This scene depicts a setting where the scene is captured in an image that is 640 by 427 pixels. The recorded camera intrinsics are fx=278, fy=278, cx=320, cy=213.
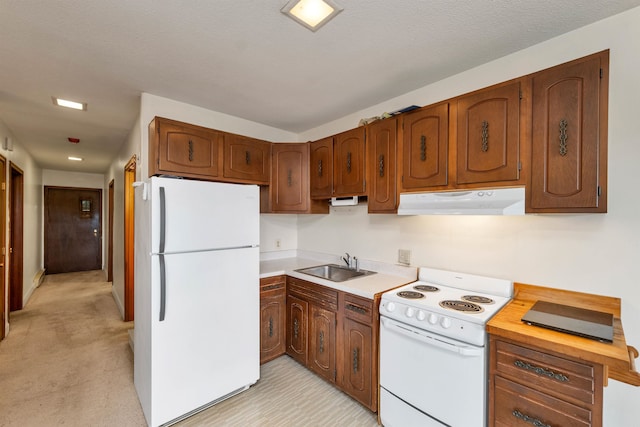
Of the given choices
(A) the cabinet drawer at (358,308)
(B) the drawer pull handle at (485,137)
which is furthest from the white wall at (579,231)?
(A) the cabinet drawer at (358,308)

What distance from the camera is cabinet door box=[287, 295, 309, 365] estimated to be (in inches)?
103

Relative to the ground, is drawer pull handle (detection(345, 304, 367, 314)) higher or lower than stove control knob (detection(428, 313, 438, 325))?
lower

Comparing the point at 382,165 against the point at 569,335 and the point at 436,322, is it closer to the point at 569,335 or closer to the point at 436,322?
the point at 436,322

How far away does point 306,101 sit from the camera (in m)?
2.65

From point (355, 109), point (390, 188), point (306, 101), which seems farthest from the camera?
point (355, 109)

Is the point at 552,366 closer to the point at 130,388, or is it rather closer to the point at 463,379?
the point at 463,379

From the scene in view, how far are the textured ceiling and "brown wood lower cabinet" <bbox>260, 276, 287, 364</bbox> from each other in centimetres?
178

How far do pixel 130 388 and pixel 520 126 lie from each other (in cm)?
350

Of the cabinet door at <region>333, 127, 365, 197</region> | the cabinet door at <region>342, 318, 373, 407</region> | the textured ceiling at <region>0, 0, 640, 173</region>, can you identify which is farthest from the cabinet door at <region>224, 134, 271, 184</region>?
the cabinet door at <region>342, 318, 373, 407</region>

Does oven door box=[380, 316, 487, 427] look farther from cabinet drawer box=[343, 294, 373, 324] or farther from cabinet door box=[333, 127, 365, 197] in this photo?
cabinet door box=[333, 127, 365, 197]

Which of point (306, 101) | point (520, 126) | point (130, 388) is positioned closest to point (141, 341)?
point (130, 388)

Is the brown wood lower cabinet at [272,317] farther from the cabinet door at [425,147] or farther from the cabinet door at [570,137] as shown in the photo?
the cabinet door at [570,137]

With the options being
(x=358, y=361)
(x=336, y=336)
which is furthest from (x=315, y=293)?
(x=358, y=361)

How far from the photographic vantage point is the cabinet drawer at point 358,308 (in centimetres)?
203
